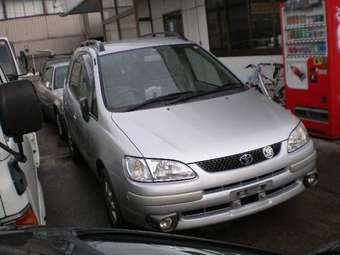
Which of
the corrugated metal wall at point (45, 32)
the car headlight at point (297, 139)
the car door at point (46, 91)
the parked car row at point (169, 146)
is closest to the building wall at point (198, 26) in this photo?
the car door at point (46, 91)

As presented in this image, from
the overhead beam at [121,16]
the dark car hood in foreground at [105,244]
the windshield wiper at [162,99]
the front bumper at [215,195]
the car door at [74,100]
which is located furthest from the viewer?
the overhead beam at [121,16]

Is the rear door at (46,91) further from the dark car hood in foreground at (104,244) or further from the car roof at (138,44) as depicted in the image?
the dark car hood in foreground at (104,244)

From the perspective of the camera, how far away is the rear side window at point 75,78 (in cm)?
614

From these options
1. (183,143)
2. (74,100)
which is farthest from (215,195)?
(74,100)

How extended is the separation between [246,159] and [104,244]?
209cm

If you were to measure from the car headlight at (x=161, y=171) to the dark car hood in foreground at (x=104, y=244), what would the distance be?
53.1 inches

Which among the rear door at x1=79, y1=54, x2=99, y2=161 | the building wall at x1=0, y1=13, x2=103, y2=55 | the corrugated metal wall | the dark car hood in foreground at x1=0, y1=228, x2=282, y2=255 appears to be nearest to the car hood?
Result: the rear door at x1=79, y1=54, x2=99, y2=161

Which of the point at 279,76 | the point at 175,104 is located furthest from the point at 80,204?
the point at 279,76

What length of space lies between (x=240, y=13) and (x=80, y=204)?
Answer: 6176 mm

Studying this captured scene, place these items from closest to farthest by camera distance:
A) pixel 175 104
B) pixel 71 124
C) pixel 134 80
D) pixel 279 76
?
pixel 175 104 → pixel 134 80 → pixel 71 124 → pixel 279 76

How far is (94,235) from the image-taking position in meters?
2.11

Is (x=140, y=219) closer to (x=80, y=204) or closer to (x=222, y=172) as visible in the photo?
(x=222, y=172)

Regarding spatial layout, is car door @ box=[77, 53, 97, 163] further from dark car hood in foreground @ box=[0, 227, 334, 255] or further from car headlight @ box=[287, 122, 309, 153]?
dark car hood in foreground @ box=[0, 227, 334, 255]

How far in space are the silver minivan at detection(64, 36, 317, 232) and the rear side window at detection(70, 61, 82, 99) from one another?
0.76 metres
